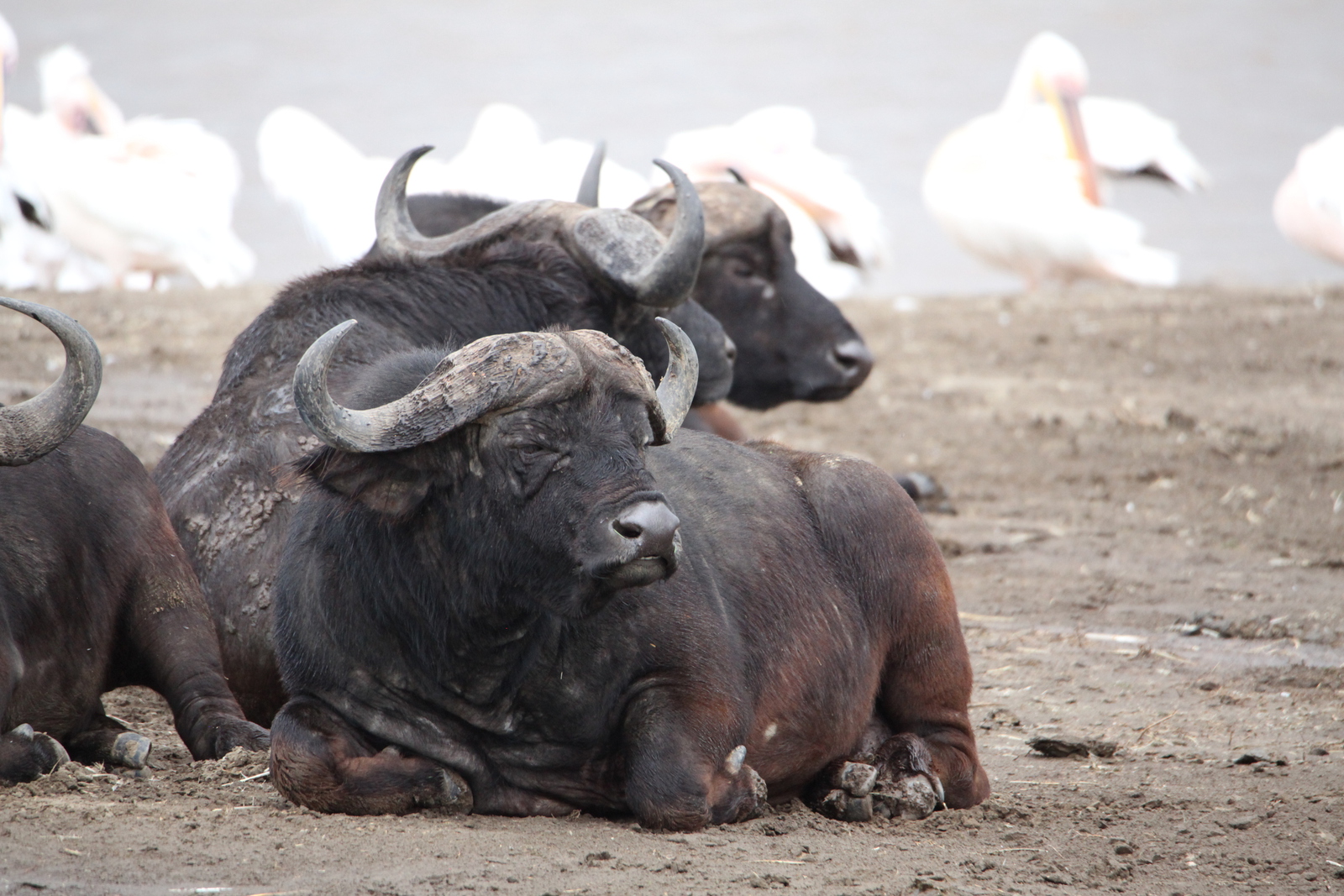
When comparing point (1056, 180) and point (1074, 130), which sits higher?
point (1074, 130)

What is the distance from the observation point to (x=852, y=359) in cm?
830

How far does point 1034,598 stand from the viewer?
7.79 m

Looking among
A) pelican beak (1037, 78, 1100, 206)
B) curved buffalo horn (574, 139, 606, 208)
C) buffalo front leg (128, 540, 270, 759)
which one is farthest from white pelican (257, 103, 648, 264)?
buffalo front leg (128, 540, 270, 759)

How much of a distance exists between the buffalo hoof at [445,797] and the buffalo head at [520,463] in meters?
0.48

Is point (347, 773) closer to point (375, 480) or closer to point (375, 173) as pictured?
point (375, 480)

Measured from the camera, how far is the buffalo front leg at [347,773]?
4086 mm

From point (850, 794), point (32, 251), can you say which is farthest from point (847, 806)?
point (32, 251)

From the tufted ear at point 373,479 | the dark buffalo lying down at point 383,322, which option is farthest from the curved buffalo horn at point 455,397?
the dark buffalo lying down at point 383,322

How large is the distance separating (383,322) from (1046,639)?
3.10m

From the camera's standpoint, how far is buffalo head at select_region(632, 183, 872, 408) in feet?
27.2

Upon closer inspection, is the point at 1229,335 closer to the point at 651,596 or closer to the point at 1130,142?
the point at 1130,142

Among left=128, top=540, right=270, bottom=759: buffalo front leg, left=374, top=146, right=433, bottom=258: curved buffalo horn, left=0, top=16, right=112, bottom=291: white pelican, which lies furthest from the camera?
left=0, top=16, right=112, bottom=291: white pelican

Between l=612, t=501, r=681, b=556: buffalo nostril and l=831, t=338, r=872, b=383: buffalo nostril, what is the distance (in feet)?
14.9

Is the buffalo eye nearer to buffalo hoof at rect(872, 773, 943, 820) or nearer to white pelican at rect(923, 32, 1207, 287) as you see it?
buffalo hoof at rect(872, 773, 943, 820)
